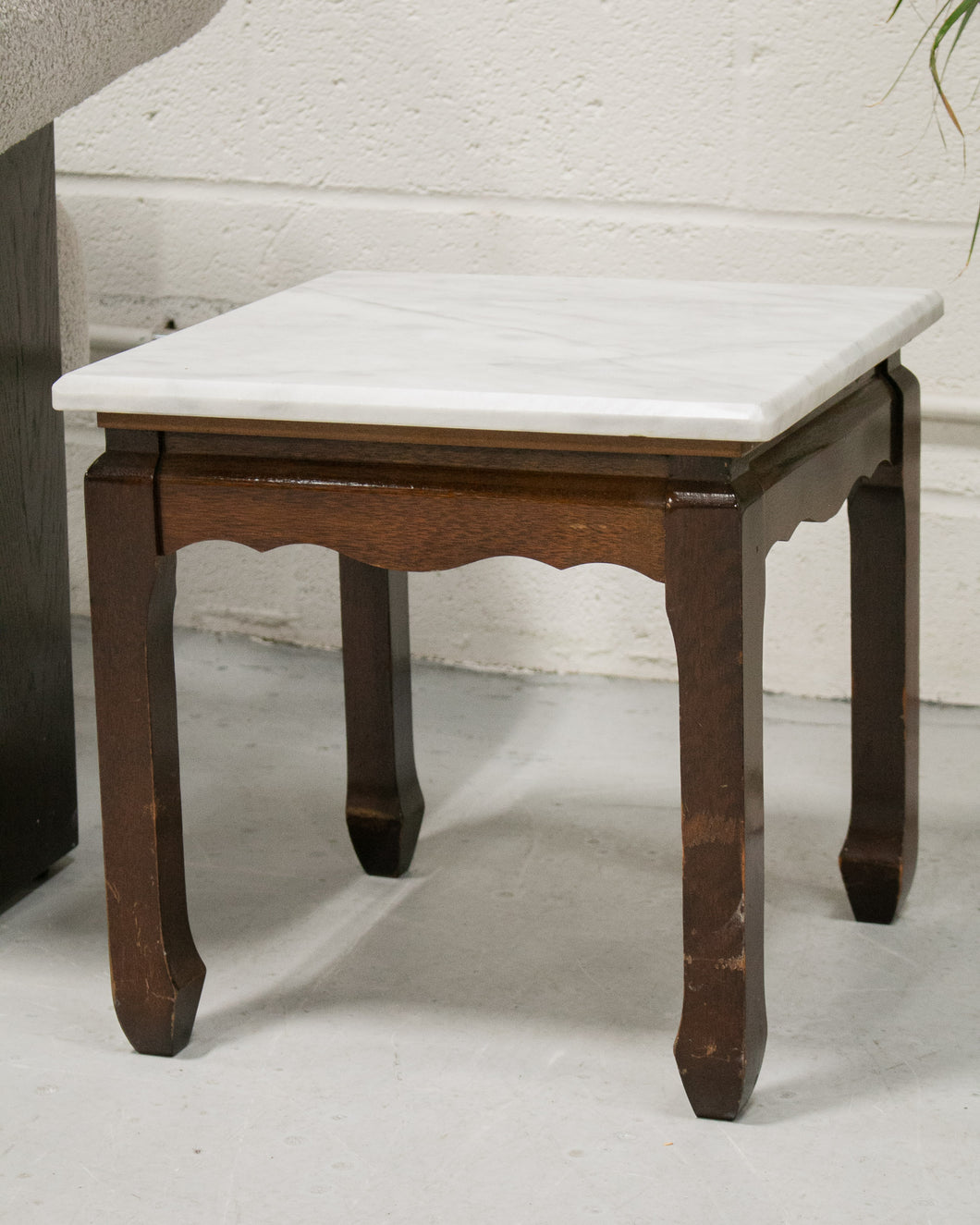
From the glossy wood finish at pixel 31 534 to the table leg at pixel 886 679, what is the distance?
2.05 ft

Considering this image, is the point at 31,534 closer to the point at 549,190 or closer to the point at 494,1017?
the point at 494,1017

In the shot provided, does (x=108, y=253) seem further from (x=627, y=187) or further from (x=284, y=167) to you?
(x=627, y=187)

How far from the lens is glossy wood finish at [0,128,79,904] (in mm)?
1274

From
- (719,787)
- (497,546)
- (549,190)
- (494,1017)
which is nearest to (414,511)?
(497,546)

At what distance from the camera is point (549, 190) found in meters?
1.82

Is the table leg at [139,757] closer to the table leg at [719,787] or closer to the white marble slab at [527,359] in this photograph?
the white marble slab at [527,359]

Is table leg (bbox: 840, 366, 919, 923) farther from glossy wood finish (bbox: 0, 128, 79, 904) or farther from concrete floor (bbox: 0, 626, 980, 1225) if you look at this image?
glossy wood finish (bbox: 0, 128, 79, 904)

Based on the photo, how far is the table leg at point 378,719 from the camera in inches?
52.4

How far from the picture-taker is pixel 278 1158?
3.29ft

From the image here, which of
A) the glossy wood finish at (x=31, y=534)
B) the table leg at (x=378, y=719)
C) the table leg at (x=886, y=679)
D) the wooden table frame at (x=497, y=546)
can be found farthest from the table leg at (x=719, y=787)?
the glossy wood finish at (x=31, y=534)

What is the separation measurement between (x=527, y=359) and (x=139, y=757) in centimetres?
35

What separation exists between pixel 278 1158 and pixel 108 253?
4.24ft

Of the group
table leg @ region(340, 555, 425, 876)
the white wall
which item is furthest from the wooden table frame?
the white wall

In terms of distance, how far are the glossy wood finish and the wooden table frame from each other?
266 mm
